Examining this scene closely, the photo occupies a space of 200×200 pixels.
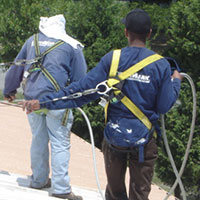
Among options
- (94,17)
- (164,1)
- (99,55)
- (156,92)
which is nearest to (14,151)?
(99,55)

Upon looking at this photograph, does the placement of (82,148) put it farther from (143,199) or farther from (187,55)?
(143,199)

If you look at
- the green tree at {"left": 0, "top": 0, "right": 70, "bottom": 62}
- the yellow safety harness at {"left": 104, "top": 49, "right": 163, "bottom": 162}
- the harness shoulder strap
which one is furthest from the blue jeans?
the green tree at {"left": 0, "top": 0, "right": 70, "bottom": 62}

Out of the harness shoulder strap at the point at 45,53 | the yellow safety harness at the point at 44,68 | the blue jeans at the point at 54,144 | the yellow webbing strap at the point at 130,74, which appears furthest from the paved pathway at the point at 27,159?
the yellow webbing strap at the point at 130,74

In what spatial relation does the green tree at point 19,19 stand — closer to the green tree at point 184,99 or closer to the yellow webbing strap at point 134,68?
the green tree at point 184,99

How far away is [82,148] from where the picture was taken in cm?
697

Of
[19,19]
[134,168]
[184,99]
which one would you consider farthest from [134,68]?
[19,19]

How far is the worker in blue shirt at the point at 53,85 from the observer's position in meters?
3.62

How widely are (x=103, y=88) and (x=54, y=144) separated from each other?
97 cm

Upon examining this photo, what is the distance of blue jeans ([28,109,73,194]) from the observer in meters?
3.64

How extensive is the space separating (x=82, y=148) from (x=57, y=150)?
333 cm

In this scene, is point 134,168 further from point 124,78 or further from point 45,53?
point 45,53

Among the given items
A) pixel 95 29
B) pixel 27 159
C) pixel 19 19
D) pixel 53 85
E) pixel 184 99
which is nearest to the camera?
pixel 53 85

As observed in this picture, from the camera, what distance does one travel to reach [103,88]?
115 inches

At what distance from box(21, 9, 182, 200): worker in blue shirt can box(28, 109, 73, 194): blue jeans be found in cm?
73
